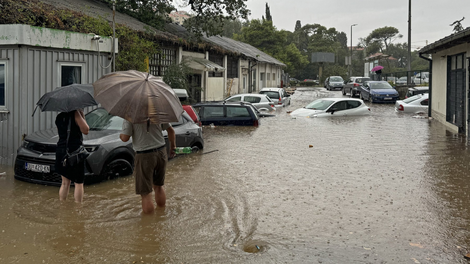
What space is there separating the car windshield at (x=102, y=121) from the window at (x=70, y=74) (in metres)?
1.65

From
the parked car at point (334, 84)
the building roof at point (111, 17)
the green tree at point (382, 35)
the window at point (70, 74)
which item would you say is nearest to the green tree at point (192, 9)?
the building roof at point (111, 17)

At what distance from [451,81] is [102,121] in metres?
13.9

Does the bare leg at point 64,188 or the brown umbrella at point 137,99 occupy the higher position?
the brown umbrella at point 137,99

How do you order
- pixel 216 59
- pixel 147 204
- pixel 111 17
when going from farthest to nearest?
pixel 216 59
pixel 111 17
pixel 147 204

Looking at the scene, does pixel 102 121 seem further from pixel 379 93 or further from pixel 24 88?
pixel 379 93

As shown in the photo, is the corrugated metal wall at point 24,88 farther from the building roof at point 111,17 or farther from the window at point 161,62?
the window at point 161,62

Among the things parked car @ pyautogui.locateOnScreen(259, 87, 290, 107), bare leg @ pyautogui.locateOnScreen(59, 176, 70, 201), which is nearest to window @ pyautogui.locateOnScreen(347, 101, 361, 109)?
parked car @ pyautogui.locateOnScreen(259, 87, 290, 107)

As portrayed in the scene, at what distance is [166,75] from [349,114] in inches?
331

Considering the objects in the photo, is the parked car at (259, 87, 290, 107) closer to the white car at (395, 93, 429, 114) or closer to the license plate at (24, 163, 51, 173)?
the white car at (395, 93, 429, 114)

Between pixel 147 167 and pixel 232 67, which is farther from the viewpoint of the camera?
pixel 232 67

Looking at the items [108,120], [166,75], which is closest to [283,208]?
[108,120]

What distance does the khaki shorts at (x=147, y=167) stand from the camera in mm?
6391

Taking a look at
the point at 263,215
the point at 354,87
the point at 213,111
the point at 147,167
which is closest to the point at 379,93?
the point at 354,87

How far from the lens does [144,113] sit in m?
6.10
